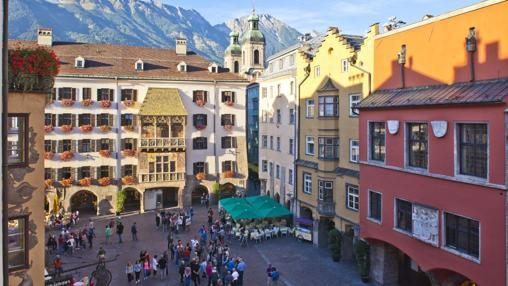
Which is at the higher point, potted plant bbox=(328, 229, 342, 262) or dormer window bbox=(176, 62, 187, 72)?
dormer window bbox=(176, 62, 187, 72)

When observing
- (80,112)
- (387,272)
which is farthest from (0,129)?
(80,112)

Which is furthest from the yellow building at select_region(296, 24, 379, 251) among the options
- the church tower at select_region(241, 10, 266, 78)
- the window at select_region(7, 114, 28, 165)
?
the church tower at select_region(241, 10, 266, 78)

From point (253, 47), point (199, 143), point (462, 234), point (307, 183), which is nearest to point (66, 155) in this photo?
point (199, 143)

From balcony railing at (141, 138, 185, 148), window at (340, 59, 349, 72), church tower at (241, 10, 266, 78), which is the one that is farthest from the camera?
church tower at (241, 10, 266, 78)

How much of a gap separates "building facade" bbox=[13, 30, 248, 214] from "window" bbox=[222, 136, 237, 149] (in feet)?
0.39

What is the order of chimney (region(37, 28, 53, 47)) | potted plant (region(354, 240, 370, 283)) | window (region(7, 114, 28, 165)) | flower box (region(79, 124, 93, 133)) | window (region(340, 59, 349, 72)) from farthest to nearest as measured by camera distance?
chimney (region(37, 28, 53, 47)) → flower box (region(79, 124, 93, 133)) → window (region(340, 59, 349, 72)) → potted plant (region(354, 240, 370, 283)) → window (region(7, 114, 28, 165))

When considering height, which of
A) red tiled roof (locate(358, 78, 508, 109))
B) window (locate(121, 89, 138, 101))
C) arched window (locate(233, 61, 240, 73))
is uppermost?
arched window (locate(233, 61, 240, 73))

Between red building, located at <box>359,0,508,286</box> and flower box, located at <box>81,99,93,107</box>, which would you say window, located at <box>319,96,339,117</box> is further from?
flower box, located at <box>81,99,93,107</box>

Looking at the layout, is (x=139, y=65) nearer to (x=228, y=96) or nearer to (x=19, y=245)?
(x=228, y=96)

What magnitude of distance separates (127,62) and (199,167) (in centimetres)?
1459

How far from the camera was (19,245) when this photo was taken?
12.7m

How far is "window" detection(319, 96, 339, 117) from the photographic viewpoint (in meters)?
32.4

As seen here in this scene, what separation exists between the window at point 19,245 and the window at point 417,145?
17047 millimetres

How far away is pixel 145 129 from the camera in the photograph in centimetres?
4691
